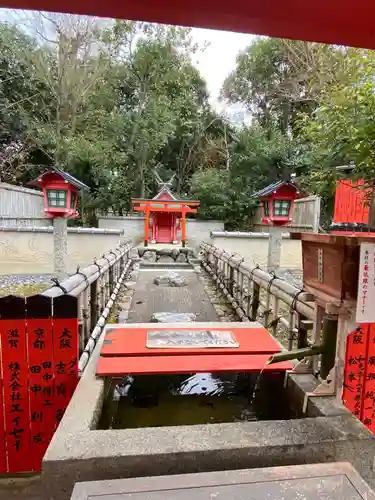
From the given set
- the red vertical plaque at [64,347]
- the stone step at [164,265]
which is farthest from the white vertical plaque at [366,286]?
the stone step at [164,265]

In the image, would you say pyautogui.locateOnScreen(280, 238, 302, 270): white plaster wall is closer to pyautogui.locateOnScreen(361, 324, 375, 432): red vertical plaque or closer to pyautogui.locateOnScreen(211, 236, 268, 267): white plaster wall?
pyautogui.locateOnScreen(211, 236, 268, 267): white plaster wall

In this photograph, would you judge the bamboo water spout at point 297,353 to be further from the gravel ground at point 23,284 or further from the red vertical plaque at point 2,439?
the gravel ground at point 23,284

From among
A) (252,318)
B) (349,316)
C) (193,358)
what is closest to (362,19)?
(349,316)

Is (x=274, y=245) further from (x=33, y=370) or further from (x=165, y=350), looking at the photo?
(x=33, y=370)

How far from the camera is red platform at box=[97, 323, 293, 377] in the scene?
7.32ft

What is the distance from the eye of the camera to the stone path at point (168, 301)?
532 centimetres

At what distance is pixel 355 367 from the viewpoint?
2.29 meters

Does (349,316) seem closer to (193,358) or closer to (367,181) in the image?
(193,358)

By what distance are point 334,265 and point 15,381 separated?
86.9 inches

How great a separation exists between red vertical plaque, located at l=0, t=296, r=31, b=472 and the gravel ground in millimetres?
5951

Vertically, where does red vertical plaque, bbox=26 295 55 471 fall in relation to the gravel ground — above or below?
above

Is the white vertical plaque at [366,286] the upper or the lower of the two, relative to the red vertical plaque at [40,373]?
upper

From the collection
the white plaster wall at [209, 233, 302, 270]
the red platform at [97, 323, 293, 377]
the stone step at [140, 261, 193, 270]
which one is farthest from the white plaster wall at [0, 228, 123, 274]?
the red platform at [97, 323, 293, 377]

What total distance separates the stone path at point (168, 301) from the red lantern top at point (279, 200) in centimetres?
271
